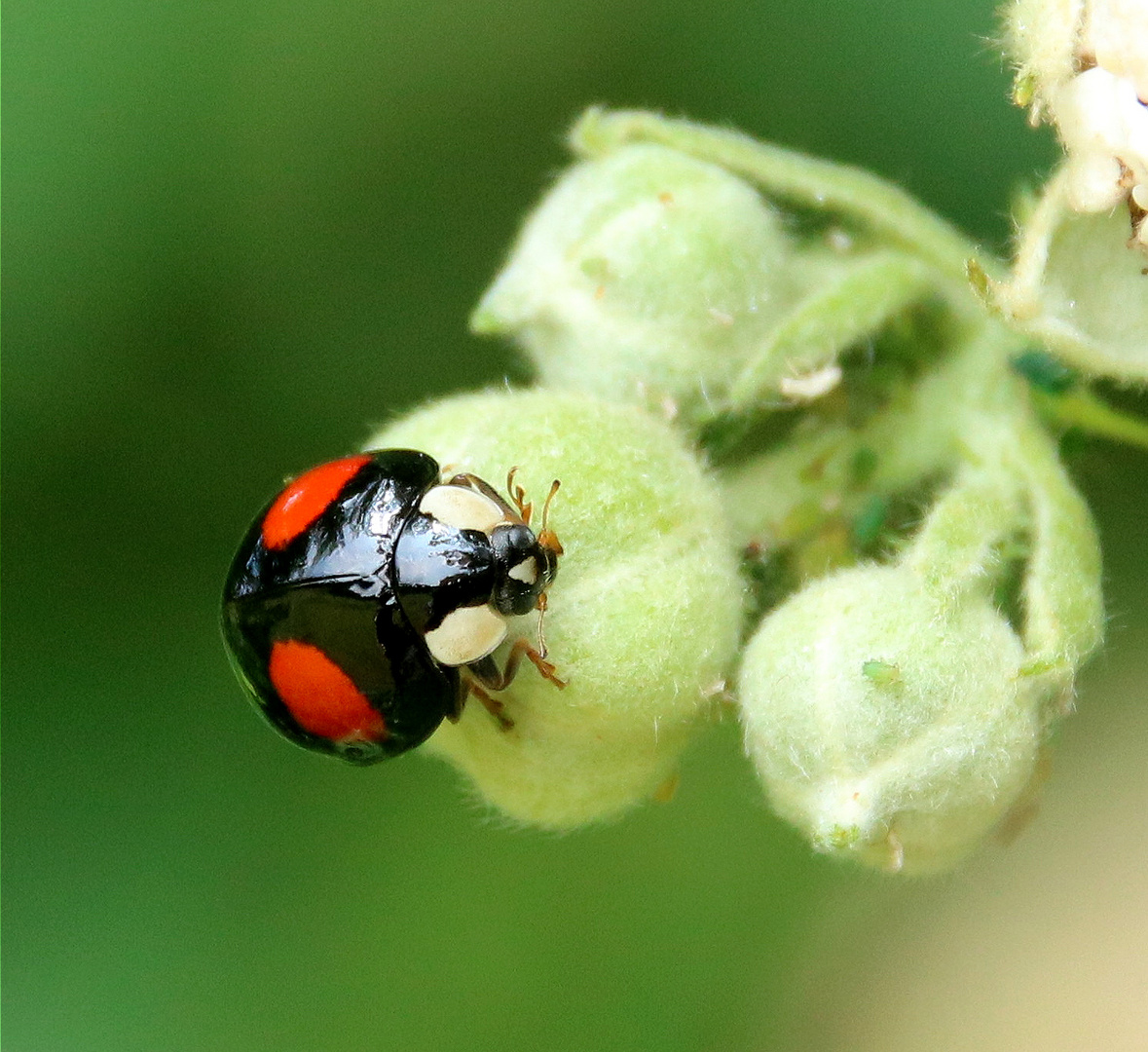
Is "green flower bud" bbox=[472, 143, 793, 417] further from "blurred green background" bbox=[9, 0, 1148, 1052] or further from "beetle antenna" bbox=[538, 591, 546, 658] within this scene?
"blurred green background" bbox=[9, 0, 1148, 1052]

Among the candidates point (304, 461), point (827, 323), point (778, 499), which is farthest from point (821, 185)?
point (304, 461)

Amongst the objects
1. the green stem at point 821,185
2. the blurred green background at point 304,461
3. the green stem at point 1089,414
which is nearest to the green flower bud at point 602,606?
the green stem at point 821,185

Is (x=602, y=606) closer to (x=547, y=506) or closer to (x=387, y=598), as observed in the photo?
(x=547, y=506)

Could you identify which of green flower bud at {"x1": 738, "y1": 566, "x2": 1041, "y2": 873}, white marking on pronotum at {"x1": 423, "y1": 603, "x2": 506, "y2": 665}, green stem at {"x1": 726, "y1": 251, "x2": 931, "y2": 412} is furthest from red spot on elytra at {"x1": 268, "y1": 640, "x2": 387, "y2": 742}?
green stem at {"x1": 726, "y1": 251, "x2": 931, "y2": 412}

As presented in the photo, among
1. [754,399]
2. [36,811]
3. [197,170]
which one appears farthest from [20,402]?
[754,399]

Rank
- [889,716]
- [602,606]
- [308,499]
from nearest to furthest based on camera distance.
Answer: [889,716] → [602,606] → [308,499]

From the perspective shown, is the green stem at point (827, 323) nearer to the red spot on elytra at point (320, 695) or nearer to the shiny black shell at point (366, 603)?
the shiny black shell at point (366, 603)
